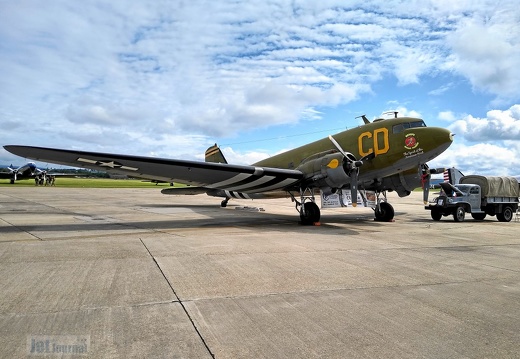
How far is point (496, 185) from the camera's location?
18.0m

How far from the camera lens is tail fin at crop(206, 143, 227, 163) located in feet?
72.2

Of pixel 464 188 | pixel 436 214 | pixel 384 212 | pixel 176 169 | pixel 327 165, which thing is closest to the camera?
pixel 176 169

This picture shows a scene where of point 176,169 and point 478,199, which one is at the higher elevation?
point 176,169

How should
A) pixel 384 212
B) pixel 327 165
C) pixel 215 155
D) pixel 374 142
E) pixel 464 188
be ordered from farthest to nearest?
pixel 215 155
pixel 464 188
pixel 384 212
pixel 374 142
pixel 327 165

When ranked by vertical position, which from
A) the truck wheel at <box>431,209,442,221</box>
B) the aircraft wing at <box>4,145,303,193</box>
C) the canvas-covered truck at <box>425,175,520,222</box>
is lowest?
the truck wheel at <box>431,209,442,221</box>

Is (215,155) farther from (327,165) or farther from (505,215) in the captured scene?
(505,215)

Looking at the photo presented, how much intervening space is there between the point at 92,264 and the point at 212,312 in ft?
10.7

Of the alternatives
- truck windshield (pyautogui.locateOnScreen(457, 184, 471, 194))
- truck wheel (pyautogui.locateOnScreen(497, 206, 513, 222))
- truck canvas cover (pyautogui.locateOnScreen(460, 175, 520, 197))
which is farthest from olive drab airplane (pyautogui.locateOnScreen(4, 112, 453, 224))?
truck wheel (pyautogui.locateOnScreen(497, 206, 513, 222))

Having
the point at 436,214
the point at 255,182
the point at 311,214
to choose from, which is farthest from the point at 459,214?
the point at 255,182

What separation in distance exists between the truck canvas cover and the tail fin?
1397 cm

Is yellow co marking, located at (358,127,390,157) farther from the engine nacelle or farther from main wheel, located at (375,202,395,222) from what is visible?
main wheel, located at (375,202,395,222)

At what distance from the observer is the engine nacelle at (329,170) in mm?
12773

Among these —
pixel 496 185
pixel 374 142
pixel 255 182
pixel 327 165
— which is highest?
pixel 374 142

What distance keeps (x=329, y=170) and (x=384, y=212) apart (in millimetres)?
5078
